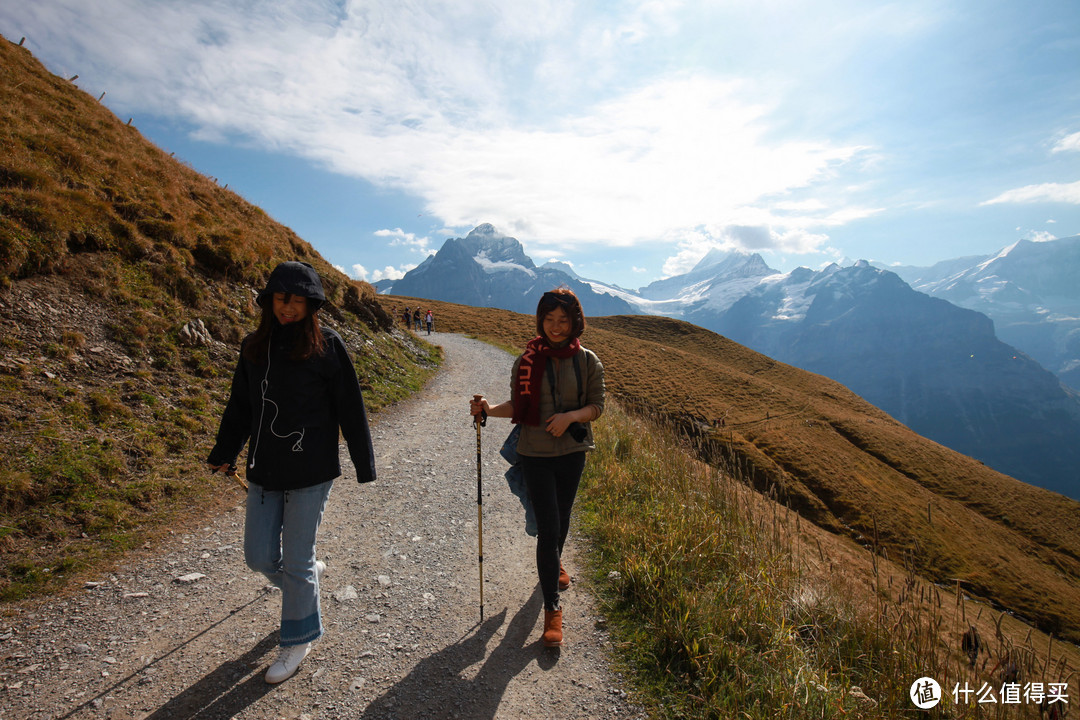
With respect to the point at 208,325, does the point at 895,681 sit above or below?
below

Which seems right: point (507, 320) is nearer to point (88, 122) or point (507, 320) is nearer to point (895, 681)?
point (88, 122)

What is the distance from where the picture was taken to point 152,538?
5.27 meters

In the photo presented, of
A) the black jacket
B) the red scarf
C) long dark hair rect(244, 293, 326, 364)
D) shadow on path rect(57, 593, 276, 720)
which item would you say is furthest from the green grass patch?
long dark hair rect(244, 293, 326, 364)

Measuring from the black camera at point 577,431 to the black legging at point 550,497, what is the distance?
0.18 metres

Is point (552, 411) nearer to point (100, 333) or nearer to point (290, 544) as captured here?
point (290, 544)

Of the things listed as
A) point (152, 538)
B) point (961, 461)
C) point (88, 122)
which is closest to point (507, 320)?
point (88, 122)

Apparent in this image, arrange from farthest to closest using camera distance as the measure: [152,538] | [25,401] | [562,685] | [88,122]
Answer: [88,122] < [25,401] < [152,538] < [562,685]

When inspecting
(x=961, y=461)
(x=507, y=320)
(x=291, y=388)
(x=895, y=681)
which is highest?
(x=507, y=320)

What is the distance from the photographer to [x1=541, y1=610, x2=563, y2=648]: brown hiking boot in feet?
12.6

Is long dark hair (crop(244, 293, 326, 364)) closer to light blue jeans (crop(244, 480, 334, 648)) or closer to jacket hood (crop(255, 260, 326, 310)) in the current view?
jacket hood (crop(255, 260, 326, 310))

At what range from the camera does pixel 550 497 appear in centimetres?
384

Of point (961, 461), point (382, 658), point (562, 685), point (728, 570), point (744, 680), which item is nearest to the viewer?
point (744, 680)

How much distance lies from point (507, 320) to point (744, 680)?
173ft

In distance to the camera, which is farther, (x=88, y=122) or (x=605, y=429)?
(x=88, y=122)
